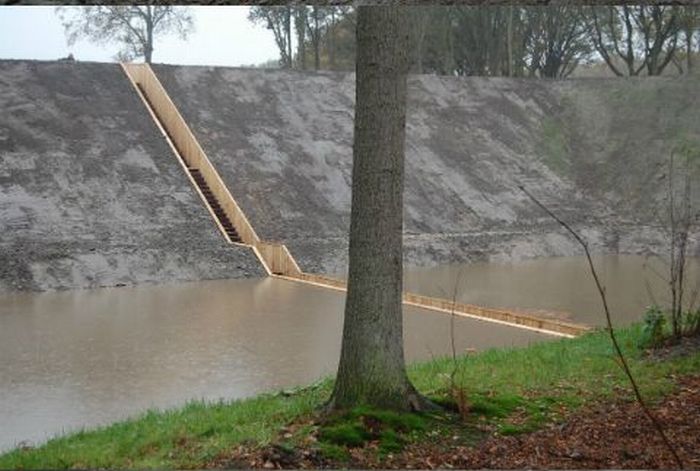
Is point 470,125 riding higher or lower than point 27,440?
higher

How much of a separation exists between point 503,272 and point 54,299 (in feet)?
33.5

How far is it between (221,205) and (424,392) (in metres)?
16.5

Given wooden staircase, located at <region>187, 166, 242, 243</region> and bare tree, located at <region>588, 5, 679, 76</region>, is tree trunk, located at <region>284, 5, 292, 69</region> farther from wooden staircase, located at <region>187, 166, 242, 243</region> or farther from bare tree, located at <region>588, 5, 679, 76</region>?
wooden staircase, located at <region>187, 166, 242, 243</region>

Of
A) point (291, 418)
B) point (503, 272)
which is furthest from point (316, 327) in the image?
point (503, 272)

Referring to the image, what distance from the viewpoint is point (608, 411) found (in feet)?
18.2

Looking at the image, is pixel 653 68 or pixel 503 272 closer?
pixel 503 272

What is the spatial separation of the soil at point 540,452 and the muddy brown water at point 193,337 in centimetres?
329

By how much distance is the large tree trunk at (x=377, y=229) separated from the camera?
201 inches

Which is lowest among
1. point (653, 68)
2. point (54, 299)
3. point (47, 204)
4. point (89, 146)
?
point (54, 299)

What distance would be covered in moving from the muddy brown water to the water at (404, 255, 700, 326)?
4 cm

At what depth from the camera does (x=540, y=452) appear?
460 cm

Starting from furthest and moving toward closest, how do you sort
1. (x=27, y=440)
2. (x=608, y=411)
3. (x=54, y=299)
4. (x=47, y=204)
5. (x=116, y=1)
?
(x=47, y=204), (x=54, y=299), (x=27, y=440), (x=608, y=411), (x=116, y=1)

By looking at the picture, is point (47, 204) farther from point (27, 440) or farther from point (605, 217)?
point (605, 217)

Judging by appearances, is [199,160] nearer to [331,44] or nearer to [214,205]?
[214,205]
